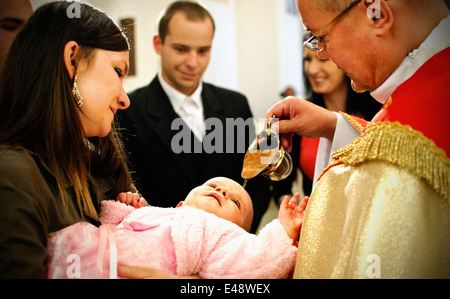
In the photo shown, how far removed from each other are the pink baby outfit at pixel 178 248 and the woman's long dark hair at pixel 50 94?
0.47 ft

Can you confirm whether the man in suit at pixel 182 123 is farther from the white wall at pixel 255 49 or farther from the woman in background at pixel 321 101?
the white wall at pixel 255 49

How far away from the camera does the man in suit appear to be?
A: 8.58ft

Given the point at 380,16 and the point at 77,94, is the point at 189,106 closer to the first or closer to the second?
the point at 77,94

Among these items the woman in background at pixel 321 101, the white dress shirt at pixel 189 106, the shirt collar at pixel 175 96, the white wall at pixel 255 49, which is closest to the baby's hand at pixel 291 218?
the woman in background at pixel 321 101

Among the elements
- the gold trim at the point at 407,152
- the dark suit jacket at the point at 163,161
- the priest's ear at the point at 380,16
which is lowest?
the dark suit jacket at the point at 163,161

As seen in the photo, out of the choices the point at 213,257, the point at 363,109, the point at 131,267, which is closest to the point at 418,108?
the point at 213,257

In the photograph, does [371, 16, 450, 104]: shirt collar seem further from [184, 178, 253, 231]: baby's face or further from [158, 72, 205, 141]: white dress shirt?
[158, 72, 205, 141]: white dress shirt

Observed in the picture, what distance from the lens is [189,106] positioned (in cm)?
304

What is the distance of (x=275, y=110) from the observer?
5.50ft

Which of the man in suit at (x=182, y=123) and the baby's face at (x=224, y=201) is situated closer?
the baby's face at (x=224, y=201)

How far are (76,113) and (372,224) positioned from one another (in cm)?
89

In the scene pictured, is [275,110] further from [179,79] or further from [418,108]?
[179,79]

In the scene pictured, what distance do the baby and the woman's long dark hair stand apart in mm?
143

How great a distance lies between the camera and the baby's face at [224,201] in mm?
1660
